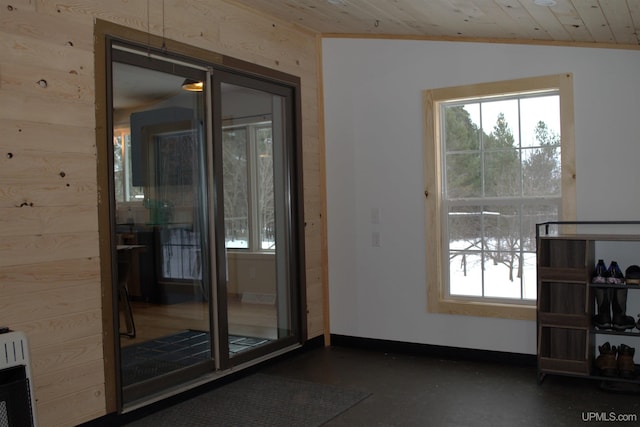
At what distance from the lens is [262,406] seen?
373 centimetres

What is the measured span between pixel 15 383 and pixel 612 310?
3.51m

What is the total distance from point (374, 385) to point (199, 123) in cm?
219

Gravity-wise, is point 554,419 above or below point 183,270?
below

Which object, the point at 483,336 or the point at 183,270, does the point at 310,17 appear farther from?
the point at 483,336

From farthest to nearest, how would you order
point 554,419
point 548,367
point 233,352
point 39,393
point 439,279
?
point 439,279, point 233,352, point 548,367, point 554,419, point 39,393

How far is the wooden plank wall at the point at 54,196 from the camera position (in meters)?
2.96

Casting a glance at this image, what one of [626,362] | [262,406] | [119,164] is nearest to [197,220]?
[119,164]

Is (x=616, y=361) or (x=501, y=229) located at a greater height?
(x=501, y=229)

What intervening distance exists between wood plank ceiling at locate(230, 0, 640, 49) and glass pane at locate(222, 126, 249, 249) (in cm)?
99

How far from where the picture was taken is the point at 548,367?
3961 mm

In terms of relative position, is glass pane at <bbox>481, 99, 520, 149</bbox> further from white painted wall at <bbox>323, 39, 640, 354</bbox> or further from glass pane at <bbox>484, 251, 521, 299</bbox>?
glass pane at <bbox>484, 251, 521, 299</bbox>

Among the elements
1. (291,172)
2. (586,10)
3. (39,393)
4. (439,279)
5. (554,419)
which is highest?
(586,10)

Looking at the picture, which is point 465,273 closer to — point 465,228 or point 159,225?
point 465,228

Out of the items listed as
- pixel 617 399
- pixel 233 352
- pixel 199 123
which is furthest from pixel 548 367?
pixel 199 123
